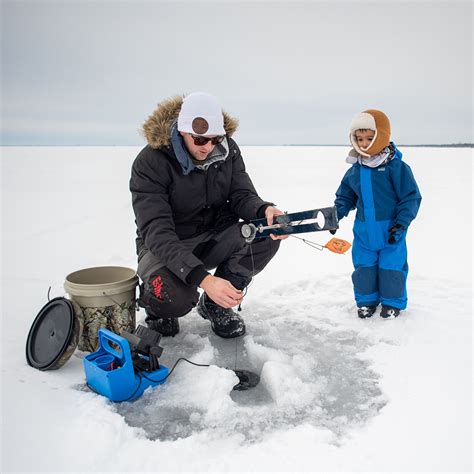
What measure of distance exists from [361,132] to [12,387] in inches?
97.5

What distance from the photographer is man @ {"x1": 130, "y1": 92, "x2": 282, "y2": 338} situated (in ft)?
8.05

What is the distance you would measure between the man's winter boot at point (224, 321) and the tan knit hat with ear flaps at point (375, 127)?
1349mm

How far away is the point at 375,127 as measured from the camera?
289 centimetres

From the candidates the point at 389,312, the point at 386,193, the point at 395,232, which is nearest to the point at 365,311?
the point at 389,312

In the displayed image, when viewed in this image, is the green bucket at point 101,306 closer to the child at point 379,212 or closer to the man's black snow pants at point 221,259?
the man's black snow pants at point 221,259

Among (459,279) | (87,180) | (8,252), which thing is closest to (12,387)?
(8,252)

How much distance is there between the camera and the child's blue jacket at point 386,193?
2.89 meters

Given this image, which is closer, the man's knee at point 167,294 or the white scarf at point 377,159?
the man's knee at point 167,294

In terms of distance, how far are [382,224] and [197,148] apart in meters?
1.34

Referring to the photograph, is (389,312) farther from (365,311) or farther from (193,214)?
(193,214)

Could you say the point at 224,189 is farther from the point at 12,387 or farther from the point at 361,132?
the point at 12,387

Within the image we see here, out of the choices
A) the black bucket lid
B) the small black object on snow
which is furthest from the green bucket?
the small black object on snow

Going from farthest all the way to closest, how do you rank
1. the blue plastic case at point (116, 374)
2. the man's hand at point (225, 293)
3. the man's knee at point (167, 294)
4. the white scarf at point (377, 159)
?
1. the white scarf at point (377, 159)
2. the man's knee at point (167, 294)
3. the man's hand at point (225, 293)
4. the blue plastic case at point (116, 374)

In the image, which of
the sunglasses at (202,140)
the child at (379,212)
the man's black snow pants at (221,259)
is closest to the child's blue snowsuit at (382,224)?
the child at (379,212)
